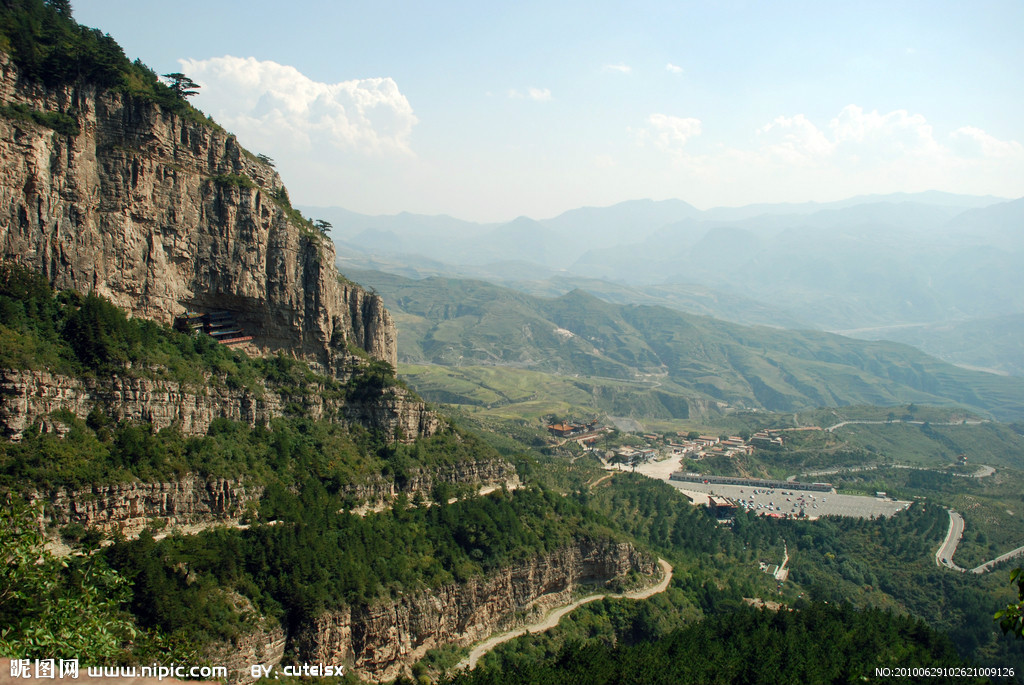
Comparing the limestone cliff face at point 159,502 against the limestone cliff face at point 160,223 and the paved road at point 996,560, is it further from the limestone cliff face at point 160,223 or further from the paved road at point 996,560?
the paved road at point 996,560

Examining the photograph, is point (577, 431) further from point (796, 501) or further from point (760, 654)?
point (760, 654)

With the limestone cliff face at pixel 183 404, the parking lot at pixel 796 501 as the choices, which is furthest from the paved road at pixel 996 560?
the limestone cliff face at pixel 183 404

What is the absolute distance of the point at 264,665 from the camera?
3131cm

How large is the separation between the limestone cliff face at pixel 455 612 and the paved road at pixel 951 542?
38756mm

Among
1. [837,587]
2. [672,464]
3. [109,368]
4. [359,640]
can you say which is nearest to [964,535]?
[837,587]

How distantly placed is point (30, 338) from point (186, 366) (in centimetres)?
773

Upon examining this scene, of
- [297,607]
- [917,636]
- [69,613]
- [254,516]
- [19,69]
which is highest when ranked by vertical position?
[19,69]

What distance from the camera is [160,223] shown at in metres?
40.1

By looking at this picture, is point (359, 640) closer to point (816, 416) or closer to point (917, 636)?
point (917, 636)

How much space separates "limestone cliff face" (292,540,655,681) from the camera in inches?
1387

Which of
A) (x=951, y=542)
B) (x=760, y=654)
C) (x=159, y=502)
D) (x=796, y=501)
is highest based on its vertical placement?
(x=159, y=502)

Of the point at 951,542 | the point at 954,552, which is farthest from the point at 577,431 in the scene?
the point at 954,552

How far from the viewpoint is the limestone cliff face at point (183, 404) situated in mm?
30688

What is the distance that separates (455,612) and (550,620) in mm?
8188
